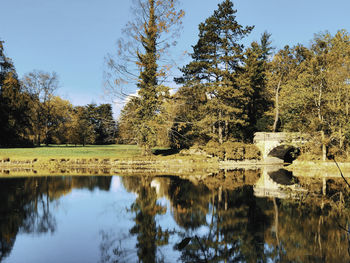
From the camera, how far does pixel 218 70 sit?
2920 cm

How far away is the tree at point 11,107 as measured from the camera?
1443 inches

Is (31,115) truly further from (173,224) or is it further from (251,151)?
(173,224)

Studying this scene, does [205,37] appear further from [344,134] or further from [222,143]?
[344,134]

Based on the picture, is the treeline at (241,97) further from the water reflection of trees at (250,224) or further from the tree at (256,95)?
the water reflection of trees at (250,224)

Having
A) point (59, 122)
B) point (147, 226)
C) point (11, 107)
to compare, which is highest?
point (11, 107)

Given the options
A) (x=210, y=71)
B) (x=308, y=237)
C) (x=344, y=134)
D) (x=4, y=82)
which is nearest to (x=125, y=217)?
(x=308, y=237)

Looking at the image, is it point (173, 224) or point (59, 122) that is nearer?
point (173, 224)

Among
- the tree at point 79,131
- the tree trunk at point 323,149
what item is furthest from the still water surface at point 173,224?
the tree at point 79,131

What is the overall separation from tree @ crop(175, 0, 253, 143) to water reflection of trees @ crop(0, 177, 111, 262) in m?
14.5

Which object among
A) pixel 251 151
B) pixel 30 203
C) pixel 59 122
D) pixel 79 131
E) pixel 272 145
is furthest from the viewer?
pixel 79 131

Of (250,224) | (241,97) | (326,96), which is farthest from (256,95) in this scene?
(250,224)

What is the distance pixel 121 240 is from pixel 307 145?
20.5 m

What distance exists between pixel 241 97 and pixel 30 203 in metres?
23.3

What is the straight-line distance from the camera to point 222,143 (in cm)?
2869
